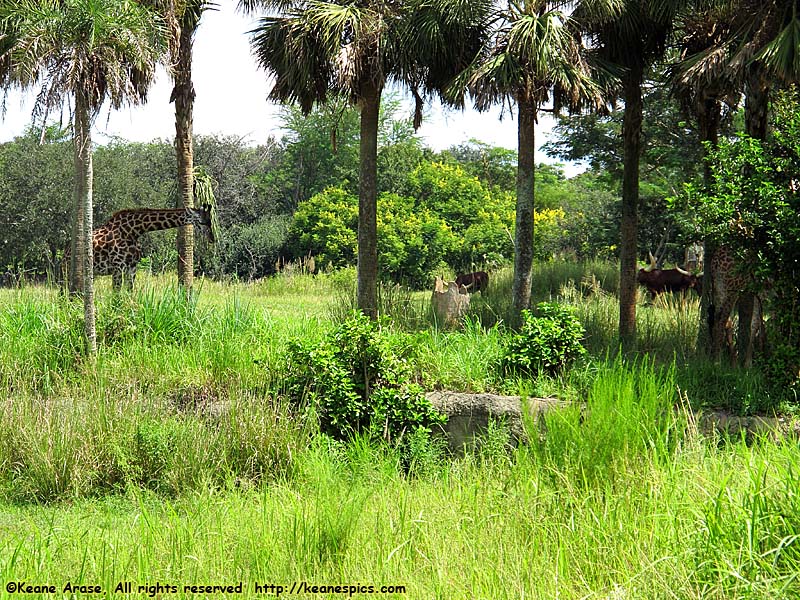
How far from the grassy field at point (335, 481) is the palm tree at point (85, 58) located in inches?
54.8

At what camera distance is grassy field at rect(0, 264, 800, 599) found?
4.28 metres

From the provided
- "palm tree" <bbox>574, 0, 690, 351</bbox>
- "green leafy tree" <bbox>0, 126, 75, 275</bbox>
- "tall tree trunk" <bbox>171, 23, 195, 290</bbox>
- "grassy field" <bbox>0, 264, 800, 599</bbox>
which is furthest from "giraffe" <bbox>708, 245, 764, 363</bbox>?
"green leafy tree" <bbox>0, 126, 75, 275</bbox>

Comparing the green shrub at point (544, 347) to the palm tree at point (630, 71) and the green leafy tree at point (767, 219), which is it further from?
the palm tree at point (630, 71)

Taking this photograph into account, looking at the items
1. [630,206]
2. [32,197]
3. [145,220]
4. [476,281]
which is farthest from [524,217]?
[32,197]

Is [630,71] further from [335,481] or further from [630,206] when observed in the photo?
[335,481]

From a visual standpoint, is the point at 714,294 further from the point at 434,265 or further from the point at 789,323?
the point at 434,265

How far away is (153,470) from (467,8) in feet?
26.8

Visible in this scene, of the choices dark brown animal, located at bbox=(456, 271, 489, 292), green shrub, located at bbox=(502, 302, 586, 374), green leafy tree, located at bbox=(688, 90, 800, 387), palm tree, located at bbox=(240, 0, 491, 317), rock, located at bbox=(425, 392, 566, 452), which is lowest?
rock, located at bbox=(425, 392, 566, 452)

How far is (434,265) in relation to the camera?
29172mm

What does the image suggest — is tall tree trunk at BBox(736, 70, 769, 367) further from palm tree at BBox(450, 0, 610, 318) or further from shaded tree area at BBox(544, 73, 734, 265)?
shaded tree area at BBox(544, 73, 734, 265)

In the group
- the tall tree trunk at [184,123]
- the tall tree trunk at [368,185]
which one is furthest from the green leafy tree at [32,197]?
the tall tree trunk at [368,185]

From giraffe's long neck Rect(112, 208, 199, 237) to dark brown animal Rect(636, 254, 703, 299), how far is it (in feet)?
35.6

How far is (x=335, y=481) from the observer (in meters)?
5.99

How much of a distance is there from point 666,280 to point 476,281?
4.76 meters
